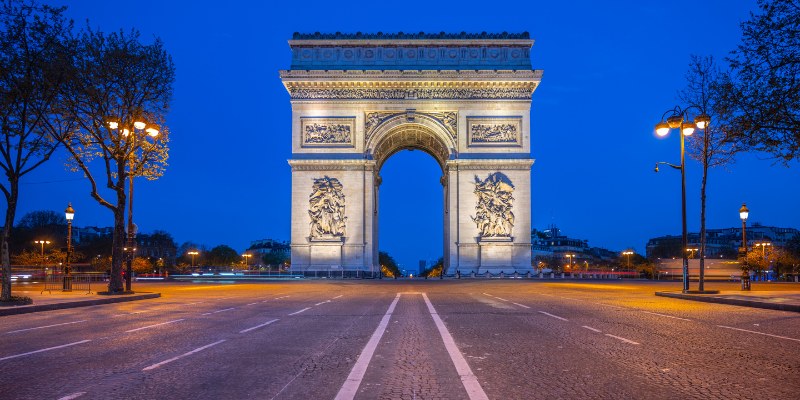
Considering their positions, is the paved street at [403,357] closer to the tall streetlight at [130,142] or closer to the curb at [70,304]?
the curb at [70,304]

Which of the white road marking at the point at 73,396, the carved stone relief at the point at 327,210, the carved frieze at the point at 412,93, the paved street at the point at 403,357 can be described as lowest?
the paved street at the point at 403,357

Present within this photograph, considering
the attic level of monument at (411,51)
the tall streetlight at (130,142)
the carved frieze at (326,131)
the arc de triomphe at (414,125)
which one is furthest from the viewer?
the attic level of monument at (411,51)

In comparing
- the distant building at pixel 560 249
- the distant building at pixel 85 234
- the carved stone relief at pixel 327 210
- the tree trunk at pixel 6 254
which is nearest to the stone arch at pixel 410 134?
the carved stone relief at pixel 327 210

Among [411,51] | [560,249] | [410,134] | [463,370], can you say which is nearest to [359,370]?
[463,370]

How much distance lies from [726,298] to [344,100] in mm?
35901

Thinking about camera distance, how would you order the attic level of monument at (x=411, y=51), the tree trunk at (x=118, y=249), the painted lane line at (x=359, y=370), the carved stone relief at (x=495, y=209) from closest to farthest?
1. the painted lane line at (x=359, y=370)
2. the tree trunk at (x=118, y=249)
3. the carved stone relief at (x=495, y=209)
4. the attic level of monument at (x=411, y=51)

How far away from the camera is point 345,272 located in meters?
50.6

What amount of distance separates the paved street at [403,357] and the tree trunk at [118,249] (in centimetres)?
1091

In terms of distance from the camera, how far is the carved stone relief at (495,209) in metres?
51.7

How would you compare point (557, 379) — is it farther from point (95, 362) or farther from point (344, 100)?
point (344, 100)

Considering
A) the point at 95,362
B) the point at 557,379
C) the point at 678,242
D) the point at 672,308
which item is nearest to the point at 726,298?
the point at 672,308

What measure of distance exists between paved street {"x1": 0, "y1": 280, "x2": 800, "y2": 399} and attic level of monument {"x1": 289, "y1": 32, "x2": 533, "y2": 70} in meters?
39.8

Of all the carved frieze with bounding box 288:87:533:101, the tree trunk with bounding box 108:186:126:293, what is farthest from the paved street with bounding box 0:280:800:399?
the carved frieze with bounding box 288:87:533:101

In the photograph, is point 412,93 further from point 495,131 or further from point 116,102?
point 116,102
